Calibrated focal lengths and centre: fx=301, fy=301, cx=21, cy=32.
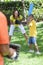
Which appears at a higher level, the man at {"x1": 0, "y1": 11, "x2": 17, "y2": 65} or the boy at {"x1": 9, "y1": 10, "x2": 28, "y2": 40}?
the man at {"x1": 0, "y1": 11, "x2": 17, "y2": 65}

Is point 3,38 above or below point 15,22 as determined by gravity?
above

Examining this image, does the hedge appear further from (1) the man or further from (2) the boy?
(1) the man

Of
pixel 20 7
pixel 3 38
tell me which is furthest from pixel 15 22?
pixel 20 7

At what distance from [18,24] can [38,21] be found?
12185mm

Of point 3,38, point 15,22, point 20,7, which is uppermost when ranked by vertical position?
point 3,38

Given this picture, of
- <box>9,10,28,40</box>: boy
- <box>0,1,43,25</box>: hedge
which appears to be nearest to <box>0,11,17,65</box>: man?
<box>9,10,28,40</box>: boy

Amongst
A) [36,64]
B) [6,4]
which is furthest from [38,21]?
[36,64]

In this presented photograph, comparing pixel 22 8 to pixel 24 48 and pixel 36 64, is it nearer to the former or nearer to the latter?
pixel 24 48

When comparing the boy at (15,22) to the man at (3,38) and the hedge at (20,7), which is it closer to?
the man at (3,38)

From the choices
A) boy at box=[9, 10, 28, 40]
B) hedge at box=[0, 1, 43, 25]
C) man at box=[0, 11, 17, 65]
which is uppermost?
man at box=[0, 11, 17, 65]

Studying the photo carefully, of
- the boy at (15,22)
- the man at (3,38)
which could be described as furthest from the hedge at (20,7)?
the man at (3,38)

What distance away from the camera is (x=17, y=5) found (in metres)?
24.2

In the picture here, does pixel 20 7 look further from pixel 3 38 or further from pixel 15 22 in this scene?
pixel 3 38

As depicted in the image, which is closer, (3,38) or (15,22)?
(3,38)
